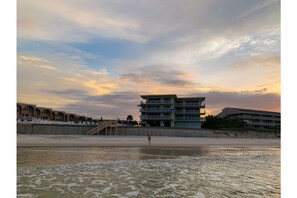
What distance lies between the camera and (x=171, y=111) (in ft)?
153

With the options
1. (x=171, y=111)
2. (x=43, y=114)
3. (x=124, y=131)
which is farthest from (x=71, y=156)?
(x=43, y=114)

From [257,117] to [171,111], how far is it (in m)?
31.0

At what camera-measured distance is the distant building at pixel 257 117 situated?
64000mm

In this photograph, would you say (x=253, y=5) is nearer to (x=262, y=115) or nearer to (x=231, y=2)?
(x=231, y=2)

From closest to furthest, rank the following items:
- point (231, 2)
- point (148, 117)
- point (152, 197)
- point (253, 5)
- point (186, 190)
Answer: point (152, 197), point (186, 190), point (253, 5), point (231, 2), point (148, 117)

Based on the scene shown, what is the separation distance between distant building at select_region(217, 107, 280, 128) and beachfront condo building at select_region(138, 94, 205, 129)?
70.5 ft

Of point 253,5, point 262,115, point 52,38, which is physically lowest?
point 262,115

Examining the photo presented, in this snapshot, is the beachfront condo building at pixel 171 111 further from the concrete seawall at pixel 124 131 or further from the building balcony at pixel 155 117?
the concrete seawall at pixel 124 131

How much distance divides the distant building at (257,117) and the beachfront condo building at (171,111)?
21499 mm

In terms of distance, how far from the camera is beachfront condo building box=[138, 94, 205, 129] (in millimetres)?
46406

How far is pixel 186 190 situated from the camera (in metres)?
5.97

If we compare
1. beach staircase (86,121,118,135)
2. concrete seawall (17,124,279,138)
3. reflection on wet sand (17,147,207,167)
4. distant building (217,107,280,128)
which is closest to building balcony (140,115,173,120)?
concrete seawall (17,124,279,138)

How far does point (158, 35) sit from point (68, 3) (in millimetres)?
7260
